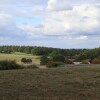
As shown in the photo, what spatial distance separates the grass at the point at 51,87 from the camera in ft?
58.5

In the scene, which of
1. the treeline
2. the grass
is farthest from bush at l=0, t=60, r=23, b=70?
the treeline

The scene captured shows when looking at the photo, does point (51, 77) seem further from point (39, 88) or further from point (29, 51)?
point (29, 51)

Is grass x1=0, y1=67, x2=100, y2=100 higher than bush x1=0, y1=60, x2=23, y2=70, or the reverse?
bush x1=0, y1=60, x2=23, y2=70

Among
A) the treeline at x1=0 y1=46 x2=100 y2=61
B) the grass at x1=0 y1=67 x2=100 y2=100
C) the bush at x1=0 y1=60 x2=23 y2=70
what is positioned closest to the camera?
Answer: the grass at x1=0 y1=67 x2=100 y2=100

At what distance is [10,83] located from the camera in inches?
868

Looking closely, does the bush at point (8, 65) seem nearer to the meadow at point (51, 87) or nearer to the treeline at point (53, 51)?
the meadow at point (51, 87)

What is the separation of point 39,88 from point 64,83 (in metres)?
2.84

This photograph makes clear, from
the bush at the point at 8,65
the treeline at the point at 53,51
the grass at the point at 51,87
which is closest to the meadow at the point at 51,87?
the grass at the point at 51,87

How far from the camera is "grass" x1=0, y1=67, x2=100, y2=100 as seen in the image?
58.5ft

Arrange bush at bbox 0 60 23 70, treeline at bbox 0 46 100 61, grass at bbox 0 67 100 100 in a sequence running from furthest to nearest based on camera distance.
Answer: treeline at bbox 0 46 100 61
bush at bbox 0 60 23 70
grass at bbox 0 67 100 100

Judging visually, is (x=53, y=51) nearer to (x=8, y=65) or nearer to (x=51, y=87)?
(x=8, y=65)

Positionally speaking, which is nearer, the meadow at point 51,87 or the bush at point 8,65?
the meadow at point 51,87

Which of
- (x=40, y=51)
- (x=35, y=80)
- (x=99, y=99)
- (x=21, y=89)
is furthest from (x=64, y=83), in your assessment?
(x=40, y=51)

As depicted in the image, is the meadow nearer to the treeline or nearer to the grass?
the grass
